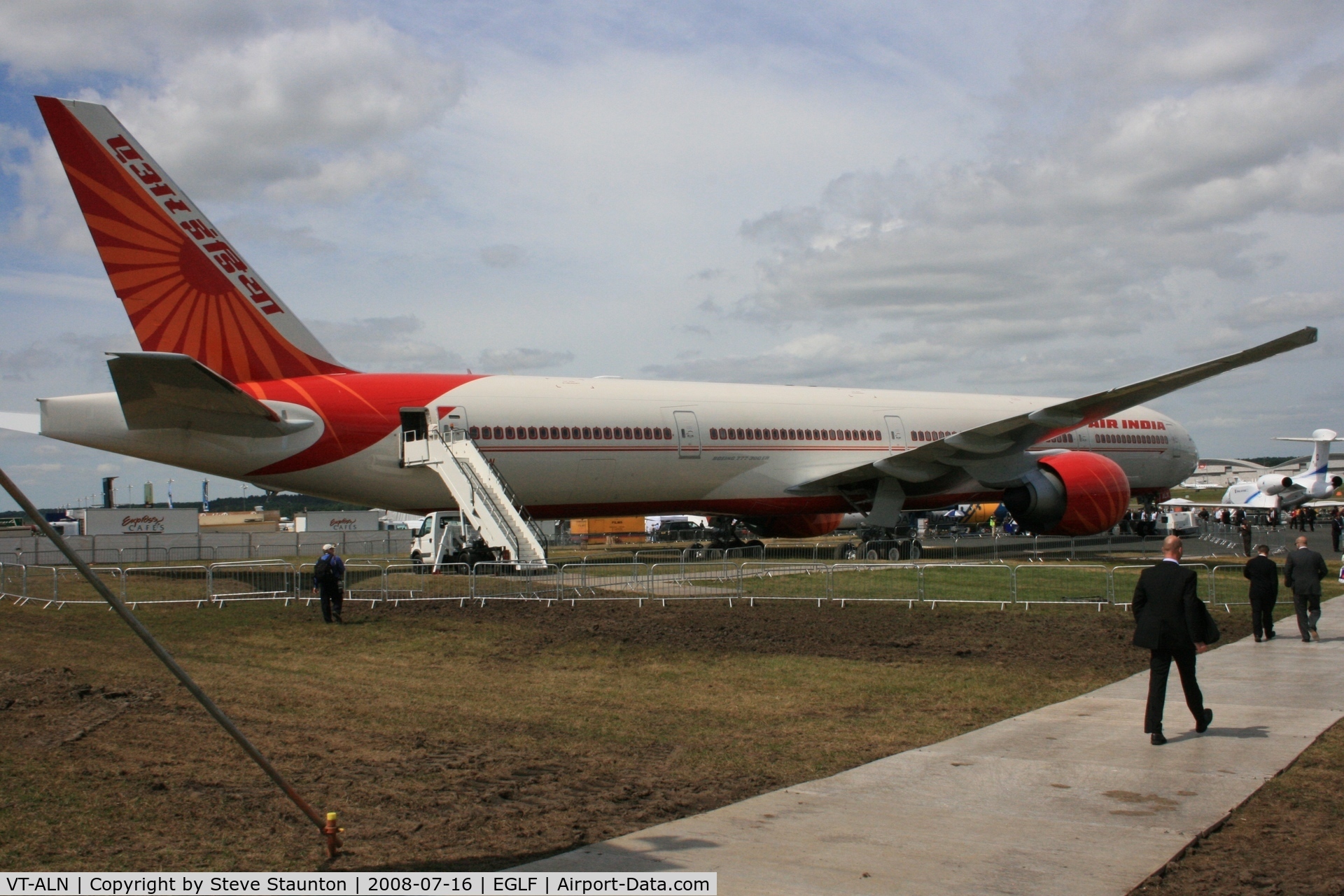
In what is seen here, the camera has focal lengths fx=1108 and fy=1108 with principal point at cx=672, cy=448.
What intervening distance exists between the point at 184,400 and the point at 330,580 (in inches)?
246

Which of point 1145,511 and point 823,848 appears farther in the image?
point 1145,511

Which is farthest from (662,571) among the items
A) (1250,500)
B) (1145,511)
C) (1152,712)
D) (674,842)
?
(1250,500)

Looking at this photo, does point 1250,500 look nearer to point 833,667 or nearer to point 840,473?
point 840,473

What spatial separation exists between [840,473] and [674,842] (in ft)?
83.4

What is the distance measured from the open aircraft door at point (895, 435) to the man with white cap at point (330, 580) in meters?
19.3

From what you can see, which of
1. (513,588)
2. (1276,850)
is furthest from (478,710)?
(513,588)

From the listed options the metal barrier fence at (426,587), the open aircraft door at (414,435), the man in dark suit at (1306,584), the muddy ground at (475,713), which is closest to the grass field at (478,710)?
the muddy ground at (475,713)

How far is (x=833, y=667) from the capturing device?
13188mm

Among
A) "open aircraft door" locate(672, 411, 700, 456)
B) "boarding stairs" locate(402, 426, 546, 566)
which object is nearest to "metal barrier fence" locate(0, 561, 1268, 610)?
"boarding stairs" locate(402, 426, 546, 566)

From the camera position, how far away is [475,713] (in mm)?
10555

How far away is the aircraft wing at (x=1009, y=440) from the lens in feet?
86.5

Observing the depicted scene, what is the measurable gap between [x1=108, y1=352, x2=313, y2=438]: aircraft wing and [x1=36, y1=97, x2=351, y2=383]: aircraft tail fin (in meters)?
2.01

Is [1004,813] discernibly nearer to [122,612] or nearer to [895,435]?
[122,612]

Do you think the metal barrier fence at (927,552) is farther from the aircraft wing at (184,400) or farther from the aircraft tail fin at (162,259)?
the aircraft tail fin at (162,259)
